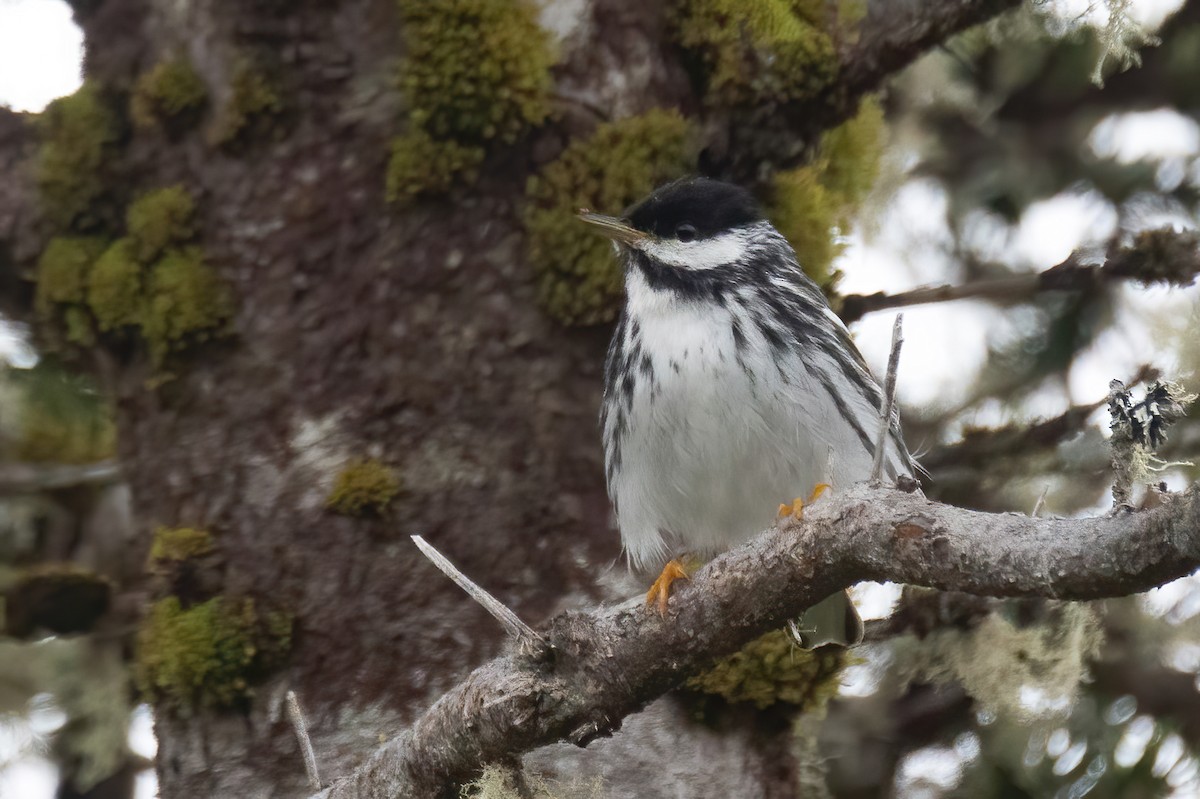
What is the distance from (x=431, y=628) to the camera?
3.56 m

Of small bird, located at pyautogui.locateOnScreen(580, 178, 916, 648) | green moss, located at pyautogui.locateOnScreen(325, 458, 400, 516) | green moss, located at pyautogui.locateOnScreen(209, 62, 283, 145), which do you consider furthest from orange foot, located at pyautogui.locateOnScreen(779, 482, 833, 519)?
green moss, located at pyautogui.locateOnScreen(209, 62, 283, 145)

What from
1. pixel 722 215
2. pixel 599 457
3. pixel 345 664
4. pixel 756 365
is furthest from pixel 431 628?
pixel 722 215

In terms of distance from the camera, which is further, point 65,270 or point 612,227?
point 65,270

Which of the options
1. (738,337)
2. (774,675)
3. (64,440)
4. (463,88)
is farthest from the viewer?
(64,440)

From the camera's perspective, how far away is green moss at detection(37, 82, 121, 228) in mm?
4234

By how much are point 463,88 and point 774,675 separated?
1773 millimetres

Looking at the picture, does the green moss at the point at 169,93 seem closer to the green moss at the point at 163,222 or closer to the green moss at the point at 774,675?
the green moss at the point at 163,222

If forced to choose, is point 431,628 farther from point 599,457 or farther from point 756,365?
point 756,365

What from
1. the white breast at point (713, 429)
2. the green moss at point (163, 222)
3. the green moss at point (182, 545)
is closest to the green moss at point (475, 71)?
the white breast at point (713, 429)

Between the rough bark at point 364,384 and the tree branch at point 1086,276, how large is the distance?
0.58m

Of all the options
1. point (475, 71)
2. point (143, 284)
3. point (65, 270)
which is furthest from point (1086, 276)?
point (65, 270)

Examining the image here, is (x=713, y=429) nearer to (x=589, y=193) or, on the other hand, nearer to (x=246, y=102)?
(x=589, y=193)

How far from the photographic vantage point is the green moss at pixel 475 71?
12.7 ft

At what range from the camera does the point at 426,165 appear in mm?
3889
